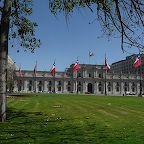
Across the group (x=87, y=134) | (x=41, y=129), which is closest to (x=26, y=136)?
(x=41, y=129)

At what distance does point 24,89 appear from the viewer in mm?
125188

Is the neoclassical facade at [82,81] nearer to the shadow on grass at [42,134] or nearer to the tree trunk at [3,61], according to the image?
the tree trunk at [3,61]

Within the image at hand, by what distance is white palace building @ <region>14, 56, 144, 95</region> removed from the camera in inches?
5025

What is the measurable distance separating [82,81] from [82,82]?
1.87 feet

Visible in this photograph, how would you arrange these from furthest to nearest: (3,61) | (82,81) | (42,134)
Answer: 1. (82,81)
2. (3,61)
3. (42,134)

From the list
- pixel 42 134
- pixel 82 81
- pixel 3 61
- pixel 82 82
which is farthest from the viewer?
pixel 82 82

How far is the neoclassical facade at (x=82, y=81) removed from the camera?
419 ft

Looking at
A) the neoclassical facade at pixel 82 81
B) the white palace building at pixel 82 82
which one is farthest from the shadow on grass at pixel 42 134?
the neoclassical facade at pixel 82 81

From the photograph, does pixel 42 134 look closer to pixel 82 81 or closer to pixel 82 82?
pixel 82 81

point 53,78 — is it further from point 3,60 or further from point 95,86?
point 3,60

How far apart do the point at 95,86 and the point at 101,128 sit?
126m

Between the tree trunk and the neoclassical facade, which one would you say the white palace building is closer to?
the neoclassical facade

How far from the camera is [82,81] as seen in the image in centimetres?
13512

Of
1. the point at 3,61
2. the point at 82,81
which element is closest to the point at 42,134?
the point at 3,61
